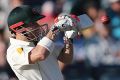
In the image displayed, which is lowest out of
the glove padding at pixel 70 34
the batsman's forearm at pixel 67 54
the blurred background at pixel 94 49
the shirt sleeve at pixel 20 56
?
the blurred background at pixel 94 49

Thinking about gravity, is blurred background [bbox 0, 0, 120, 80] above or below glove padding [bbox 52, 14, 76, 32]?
below

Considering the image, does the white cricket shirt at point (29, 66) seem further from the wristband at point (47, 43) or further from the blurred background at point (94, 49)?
the blurred background at point (94, 49)

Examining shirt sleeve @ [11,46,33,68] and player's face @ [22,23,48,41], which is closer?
shirt sleeve @ [11,46,33,68]

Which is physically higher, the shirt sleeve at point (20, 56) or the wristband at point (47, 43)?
Result: the wristband at point (47, 43)

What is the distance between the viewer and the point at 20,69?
4492 mm

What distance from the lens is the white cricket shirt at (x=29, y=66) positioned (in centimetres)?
441

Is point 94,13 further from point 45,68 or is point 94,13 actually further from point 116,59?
point 45,68

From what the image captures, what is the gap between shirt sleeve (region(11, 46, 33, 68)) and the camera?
430cm

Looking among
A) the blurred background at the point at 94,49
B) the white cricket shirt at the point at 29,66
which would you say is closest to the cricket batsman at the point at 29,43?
the white cricket shirt at the point at 29,66

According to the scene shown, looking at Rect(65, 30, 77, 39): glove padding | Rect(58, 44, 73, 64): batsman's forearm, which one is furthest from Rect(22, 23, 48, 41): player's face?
Rect(58, 44, 73, 64): batsman's forearm

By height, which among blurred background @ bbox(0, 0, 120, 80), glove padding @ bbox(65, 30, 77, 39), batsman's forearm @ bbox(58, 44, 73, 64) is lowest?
blurred background @ bbox(0, 0, 120, 80)

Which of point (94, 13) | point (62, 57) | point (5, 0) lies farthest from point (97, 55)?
point (62, 57)

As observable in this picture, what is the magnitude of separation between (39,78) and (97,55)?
3.84 meters

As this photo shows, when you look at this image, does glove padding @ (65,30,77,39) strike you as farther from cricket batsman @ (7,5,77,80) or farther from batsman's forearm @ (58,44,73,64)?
batsman's forearm @ (58,44,73,64)
